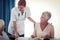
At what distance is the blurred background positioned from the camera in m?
1.72

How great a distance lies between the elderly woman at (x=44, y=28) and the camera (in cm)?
173

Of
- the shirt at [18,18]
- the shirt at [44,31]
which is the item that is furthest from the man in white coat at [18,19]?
the shirt at [44,31]

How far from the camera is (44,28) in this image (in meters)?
1.75

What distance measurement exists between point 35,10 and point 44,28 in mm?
294

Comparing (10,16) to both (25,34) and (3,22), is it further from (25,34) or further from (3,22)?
(25,34)

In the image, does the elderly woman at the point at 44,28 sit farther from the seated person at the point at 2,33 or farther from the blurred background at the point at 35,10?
the seated person at the point at 2,33

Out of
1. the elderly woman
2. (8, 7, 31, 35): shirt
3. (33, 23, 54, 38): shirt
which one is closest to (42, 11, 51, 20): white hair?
the elderly woman

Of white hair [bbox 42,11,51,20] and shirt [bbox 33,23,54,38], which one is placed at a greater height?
white hair [bbox 42,11,51,20]

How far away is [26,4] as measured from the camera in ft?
5.75

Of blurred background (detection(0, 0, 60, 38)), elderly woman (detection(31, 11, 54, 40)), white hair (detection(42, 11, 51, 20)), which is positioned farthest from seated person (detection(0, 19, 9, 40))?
white hair (detection(42, 11, 51, 20))

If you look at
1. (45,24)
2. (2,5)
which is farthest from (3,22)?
(45,24)

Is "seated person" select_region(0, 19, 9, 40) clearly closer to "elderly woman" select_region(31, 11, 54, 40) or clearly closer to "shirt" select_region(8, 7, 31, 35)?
"shirt" select_region(8, 7, 31, 35)

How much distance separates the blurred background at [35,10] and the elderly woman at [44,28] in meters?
0.05

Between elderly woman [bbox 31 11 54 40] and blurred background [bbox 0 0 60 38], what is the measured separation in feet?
0.16
